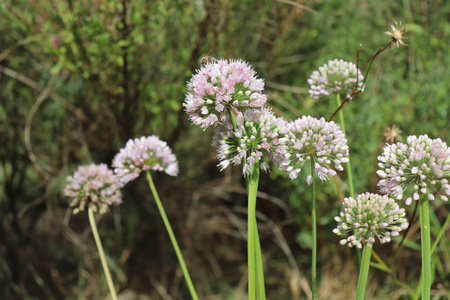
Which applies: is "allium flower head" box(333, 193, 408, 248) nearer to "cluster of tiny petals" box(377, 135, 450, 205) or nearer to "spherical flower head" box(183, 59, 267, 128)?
"cluster of tiny petals" box(377, 135, 450, 205)

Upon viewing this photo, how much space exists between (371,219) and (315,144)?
18cm

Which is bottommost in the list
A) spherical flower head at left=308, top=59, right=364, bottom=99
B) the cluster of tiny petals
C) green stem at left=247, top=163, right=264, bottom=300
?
green stem at left=247, top=163, right=264, bottom=300

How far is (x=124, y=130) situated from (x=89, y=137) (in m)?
0.25

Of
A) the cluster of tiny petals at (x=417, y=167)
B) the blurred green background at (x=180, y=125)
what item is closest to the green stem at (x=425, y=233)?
the cluster of tiny petals at (x=417, y=167)

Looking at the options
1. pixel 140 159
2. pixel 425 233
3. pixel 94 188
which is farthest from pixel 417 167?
pixel 94 188

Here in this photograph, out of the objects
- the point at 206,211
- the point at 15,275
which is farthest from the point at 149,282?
the point at 15,275

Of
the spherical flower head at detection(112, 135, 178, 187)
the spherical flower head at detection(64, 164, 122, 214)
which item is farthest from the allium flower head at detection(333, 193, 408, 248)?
the spherical flower head at detection(64, 164, 122, 214)

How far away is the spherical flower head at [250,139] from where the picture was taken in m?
0.95

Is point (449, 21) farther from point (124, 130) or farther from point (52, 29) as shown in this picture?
point (52, 29)

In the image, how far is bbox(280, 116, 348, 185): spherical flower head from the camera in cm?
98

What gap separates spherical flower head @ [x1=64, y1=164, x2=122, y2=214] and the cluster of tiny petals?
0.74 m

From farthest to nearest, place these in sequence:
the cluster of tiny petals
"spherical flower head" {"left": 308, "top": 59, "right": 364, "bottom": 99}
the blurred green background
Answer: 1. the blurred green background
2. "spherical flower head" {"left": 308, "top": 59, "right": 364, "bottom": 99}
3. the cluster of tiny petals

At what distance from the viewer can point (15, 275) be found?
90.9 inches

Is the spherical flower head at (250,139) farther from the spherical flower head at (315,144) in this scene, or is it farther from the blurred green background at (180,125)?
the blurred green background at (180,125)
